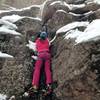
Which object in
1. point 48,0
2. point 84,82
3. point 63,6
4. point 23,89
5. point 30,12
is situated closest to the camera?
point 84,82

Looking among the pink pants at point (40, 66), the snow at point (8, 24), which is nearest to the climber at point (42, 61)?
the pink pants at point (40, 66)

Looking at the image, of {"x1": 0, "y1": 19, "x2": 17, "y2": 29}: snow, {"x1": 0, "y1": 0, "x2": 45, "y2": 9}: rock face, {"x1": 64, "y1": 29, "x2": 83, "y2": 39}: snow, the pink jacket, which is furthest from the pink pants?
{"x1": 0, "y1": 0, "x2": 45, "y2": 9}: rock face

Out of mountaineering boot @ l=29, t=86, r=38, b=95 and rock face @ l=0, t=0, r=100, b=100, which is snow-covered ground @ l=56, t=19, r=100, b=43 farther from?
mountaineering boot @ l=29, t=86, r=38, b=95

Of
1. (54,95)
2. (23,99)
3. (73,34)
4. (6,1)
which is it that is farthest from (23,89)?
(6,1)

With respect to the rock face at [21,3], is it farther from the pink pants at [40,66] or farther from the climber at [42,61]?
the pink pants at [40,66]

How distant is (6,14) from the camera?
17328 millimetres

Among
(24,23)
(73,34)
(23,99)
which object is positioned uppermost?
(24,23)

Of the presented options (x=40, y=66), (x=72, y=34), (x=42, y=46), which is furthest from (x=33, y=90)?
(x=72, y=34)

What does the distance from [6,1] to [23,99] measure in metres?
16.2

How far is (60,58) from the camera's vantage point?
36.9ft

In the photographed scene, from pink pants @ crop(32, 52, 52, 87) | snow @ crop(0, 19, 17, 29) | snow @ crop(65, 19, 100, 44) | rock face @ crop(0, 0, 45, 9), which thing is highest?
rock face @ crop(0, 0, 45, 9)

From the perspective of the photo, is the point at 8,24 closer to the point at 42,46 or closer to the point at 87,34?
the point at 42,46

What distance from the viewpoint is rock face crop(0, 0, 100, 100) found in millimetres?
9422

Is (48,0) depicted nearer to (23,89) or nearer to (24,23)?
(24,23)
